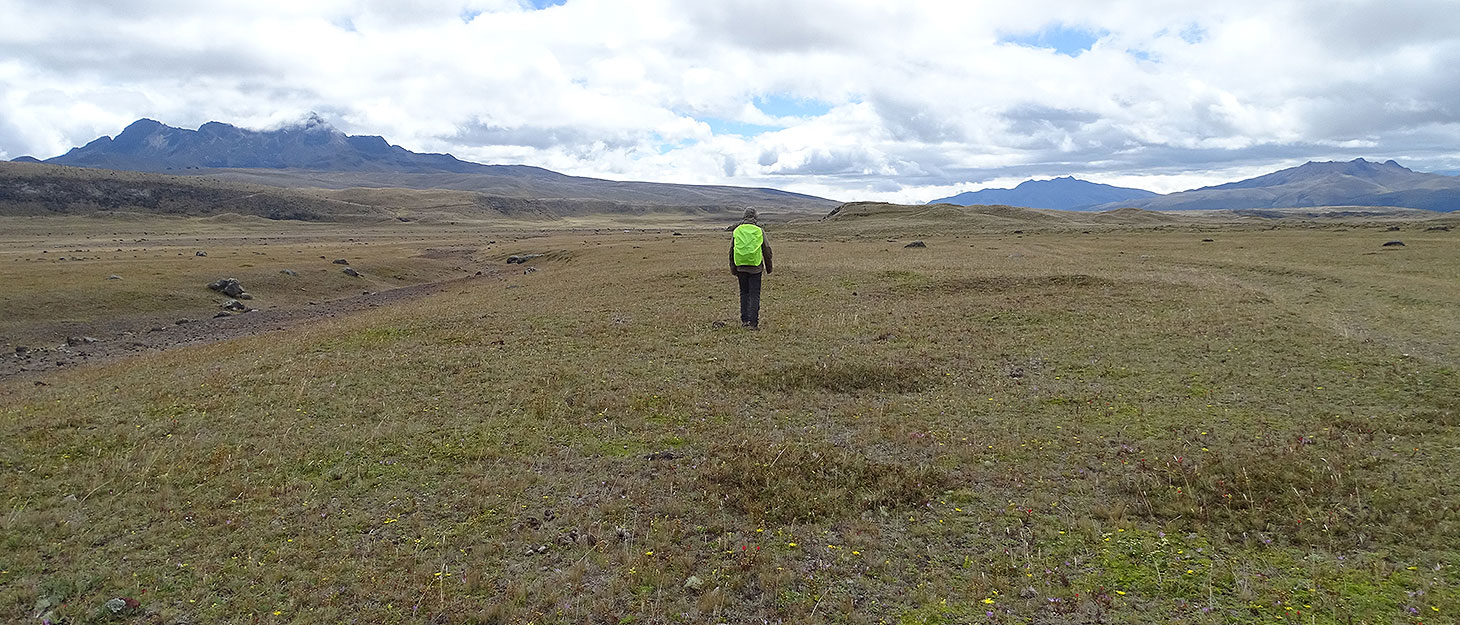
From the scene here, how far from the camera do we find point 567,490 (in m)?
10.3

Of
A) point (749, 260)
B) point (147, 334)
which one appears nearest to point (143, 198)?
point (147, 334)

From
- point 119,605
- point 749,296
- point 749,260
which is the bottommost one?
point 119,605

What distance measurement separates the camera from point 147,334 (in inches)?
1215

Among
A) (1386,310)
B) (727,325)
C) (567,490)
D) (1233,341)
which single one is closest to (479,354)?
(727,325)

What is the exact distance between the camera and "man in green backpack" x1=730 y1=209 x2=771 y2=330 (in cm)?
2094

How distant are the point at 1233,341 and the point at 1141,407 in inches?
268

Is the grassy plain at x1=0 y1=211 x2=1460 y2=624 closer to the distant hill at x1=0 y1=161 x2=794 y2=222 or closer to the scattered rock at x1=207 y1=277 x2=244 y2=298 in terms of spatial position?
the scattered rock at x1=207 y1=277 x2=244 y2=298

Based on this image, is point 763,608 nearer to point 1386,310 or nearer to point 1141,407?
point 1141,407

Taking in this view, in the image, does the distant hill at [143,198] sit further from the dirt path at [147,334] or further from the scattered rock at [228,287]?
the dirt path at [147,334]

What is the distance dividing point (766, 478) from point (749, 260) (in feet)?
37.2

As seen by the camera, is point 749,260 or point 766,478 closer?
point 766,478

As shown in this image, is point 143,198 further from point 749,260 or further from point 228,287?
point 749,260

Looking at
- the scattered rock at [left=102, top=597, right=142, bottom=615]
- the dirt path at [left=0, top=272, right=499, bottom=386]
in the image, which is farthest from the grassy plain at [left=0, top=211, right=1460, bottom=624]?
the dirt path at [left=0, top=272, right=499, bottom=386]

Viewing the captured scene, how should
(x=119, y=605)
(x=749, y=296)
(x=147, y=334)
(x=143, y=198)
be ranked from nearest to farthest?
(x=119, y=605) → (x=749, y=296) → (x=147, y=334) → (x=143, y=198)
